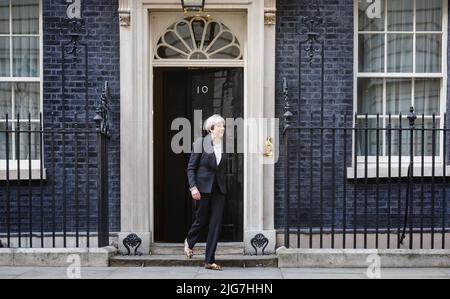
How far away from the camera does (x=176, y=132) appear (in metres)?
9.91

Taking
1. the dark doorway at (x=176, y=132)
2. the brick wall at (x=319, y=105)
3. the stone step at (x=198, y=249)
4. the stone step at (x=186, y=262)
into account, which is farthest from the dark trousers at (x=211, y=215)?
the dark doorway at (x=176, y=132)

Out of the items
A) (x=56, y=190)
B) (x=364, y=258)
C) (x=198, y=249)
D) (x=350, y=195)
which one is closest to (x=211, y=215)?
(x=198, y=249)

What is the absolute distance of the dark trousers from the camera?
26.5 ft

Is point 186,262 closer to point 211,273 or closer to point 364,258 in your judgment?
point 211,273

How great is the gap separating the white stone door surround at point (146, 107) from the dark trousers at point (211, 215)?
122 centimetres

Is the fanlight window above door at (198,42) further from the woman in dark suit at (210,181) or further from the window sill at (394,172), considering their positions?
the window sill at (394,172)

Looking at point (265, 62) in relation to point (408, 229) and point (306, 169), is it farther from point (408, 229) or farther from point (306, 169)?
point (408, 229)

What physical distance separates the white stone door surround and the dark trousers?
4.01 ft

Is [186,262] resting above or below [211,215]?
below

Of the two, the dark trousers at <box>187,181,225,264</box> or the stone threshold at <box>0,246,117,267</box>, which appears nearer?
the dark trousers at <box>187,181,225,264</box>

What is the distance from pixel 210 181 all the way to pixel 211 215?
401 millimetres

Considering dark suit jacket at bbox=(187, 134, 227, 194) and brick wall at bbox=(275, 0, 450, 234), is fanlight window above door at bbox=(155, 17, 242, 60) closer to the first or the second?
brick wall at bbox=(275, 0, 450, 234)

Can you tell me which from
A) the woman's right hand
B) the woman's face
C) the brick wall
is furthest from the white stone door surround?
the woman's right hand

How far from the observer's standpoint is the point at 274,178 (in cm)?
940
